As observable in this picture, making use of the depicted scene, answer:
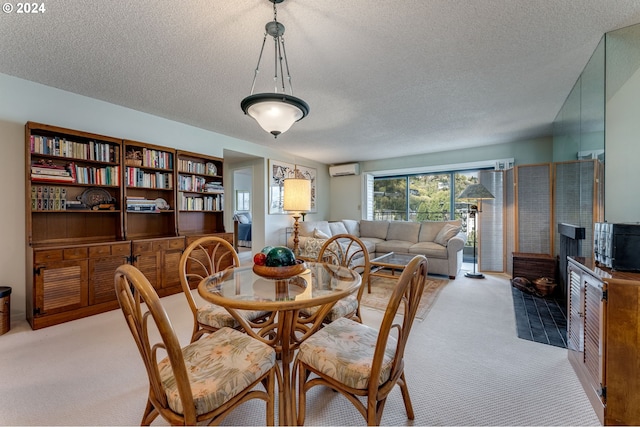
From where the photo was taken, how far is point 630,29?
1.86m

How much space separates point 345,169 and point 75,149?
194 inches

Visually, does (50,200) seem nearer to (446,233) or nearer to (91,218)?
(91,218)

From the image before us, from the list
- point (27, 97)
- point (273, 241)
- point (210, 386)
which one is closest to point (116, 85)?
point (27, 97)

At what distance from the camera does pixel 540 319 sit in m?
2.55

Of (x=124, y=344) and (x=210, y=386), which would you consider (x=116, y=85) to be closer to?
(x=124, y=344)

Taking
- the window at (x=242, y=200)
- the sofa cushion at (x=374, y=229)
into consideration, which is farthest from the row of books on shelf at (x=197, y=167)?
the window at (x=242, y=200)

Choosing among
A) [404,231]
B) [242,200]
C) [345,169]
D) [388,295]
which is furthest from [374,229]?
[242,200]

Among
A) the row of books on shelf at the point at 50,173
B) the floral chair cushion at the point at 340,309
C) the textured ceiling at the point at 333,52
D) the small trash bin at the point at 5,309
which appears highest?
the textured ceiling at the point at 333,52

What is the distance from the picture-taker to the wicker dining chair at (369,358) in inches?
40.3

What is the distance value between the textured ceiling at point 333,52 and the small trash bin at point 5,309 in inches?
77.2

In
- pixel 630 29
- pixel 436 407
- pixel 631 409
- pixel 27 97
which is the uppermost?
pixel 630 29

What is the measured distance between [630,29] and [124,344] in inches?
174

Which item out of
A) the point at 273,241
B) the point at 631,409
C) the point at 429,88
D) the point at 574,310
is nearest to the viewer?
the point at 631,409

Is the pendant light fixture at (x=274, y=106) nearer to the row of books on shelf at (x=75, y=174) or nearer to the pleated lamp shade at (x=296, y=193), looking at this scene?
the pleated lamp shade at (x=296, y=193)
